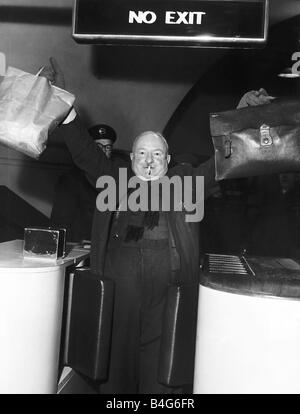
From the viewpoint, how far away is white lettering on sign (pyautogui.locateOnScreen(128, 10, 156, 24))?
1.86 m

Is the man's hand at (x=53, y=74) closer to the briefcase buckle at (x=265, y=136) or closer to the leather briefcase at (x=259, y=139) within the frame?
the leather briefcase at (x=259, y=139)

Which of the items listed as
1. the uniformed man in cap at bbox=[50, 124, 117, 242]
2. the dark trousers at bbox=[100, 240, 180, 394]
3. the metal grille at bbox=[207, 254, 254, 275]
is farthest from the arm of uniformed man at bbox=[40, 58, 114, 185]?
the uniformed man in cap at bbox=[50, 124, 117, 242]

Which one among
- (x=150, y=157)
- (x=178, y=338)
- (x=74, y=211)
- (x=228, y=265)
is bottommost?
(x=178, y=338)

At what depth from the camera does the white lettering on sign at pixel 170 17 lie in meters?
1.85

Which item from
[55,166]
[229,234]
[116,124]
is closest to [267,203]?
[229,234]

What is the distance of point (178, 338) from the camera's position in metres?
1.76

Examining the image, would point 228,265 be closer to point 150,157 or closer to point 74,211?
point 150,157

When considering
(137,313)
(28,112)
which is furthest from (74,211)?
(28,112)

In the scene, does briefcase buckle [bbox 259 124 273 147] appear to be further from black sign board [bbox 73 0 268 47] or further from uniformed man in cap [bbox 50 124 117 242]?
uniformed man in cap [bbox 50 124 117 242]

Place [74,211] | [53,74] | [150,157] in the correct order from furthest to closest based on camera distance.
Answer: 1. [74,211]
2. [150,157]
3. [53,74]

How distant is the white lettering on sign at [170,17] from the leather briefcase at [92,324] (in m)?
1.03

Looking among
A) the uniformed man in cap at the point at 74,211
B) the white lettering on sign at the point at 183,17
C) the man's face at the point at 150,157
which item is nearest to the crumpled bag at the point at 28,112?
the man's face at the point at 150,157

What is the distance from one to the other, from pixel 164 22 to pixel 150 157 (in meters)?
0.56

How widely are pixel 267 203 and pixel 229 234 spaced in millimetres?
538
